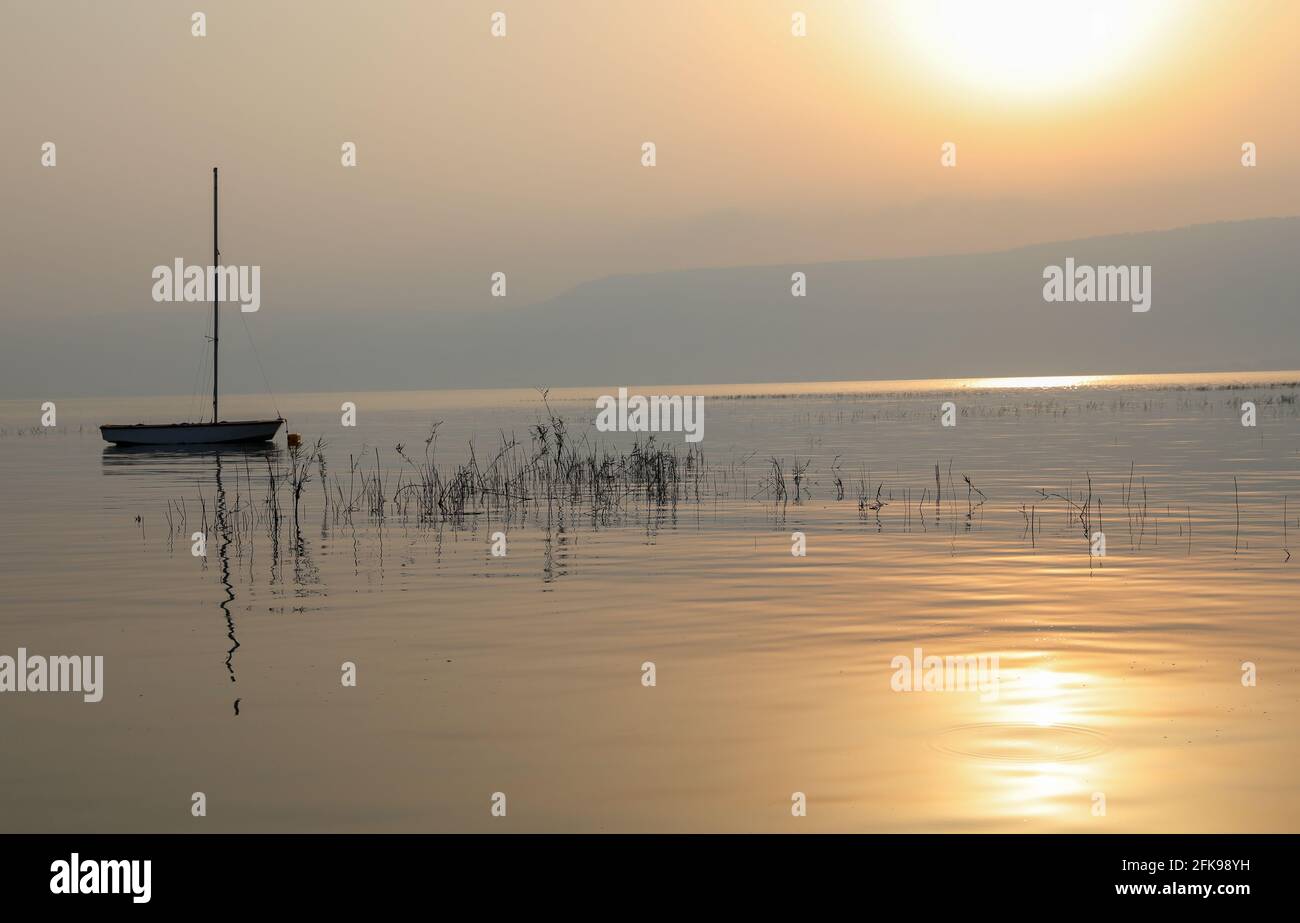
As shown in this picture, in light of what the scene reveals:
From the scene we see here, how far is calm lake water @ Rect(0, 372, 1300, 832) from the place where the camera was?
33.6 ft

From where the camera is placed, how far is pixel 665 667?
49.6 feet

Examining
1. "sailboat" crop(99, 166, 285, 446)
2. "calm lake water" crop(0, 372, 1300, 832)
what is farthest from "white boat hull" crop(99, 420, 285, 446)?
"calm lake water" crop(0, 372, 1300, 832)

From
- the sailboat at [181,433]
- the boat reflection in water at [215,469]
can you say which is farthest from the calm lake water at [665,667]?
the sailboat at [181,433]

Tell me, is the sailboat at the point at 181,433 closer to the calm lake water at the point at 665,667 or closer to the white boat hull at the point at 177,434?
the white boat hull at the point at 177,434

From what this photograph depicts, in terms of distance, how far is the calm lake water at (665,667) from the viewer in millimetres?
10242

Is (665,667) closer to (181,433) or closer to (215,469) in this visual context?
(215,469)

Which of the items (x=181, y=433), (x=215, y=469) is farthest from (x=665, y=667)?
(x=181, y=433)

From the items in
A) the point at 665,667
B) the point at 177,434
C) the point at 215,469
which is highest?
the point at 177,434

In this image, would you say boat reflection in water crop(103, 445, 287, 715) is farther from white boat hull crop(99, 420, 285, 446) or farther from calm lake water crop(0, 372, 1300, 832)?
white boat hull crop(99, 420, 285, 446)

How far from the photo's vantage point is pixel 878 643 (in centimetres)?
1625

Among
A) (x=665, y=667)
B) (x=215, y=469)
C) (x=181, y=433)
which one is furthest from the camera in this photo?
(x=181, y=433)

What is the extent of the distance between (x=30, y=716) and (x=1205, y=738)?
35.0 ft

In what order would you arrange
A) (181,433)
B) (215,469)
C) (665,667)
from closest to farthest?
(665,667), (215,469), (181,433)
